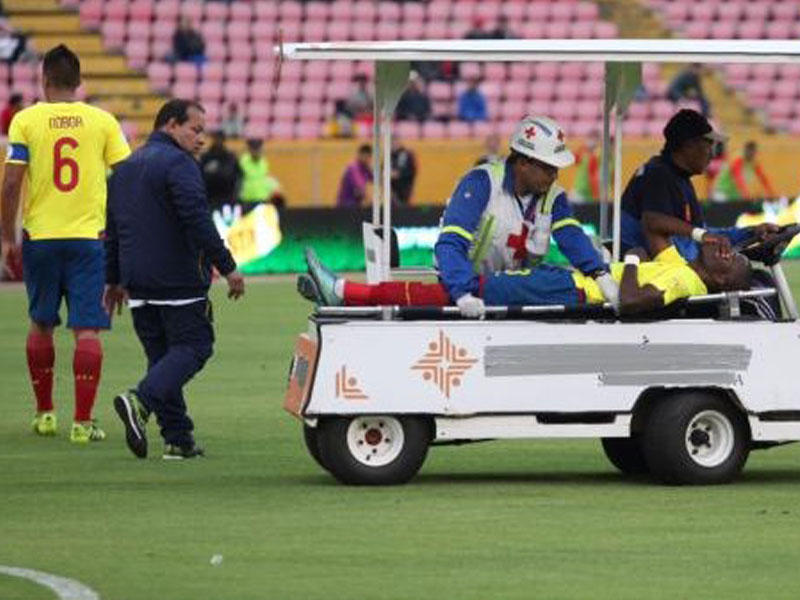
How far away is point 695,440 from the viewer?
1302cm

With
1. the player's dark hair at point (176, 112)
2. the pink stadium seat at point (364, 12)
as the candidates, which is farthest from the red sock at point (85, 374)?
the pink stadium seat at point (364, 12)

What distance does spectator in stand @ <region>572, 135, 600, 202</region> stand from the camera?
37375 mm

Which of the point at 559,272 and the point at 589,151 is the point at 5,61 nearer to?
the point at 589,151

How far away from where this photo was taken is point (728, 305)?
13047mm

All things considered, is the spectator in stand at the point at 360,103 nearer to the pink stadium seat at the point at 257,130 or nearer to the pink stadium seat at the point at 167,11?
the pink stadium seat at the point at 257,130

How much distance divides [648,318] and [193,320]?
2.36 meters

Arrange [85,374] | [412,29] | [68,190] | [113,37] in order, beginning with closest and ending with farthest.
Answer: [85,374], [68,190], [113,37], [412,29]

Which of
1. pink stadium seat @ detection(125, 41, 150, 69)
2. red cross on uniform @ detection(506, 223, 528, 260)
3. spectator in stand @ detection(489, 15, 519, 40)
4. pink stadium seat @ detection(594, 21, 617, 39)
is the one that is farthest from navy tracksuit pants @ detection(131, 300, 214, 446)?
pink stadium seat @ detection(594, 21, 617, 39)

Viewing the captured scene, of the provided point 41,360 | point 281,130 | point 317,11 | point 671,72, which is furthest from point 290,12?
point 41,360

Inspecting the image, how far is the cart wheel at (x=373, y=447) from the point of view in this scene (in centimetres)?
1281

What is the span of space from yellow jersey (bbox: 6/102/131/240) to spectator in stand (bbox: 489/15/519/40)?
2467 centimetres

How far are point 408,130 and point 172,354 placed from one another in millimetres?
25544

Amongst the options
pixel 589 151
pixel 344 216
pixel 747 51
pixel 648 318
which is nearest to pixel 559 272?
pixel 648 318

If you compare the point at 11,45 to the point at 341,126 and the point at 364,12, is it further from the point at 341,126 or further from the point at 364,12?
the point at 364,12
